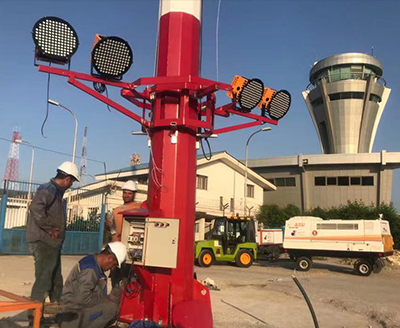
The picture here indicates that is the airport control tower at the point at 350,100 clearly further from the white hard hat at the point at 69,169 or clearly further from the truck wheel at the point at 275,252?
the white hard hat at the point at 69,169

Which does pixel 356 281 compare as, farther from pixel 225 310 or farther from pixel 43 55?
pixel 43 55

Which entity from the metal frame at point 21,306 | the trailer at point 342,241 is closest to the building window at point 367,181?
the trailer at point 342,241

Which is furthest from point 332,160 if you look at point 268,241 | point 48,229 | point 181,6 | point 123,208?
point 48,229

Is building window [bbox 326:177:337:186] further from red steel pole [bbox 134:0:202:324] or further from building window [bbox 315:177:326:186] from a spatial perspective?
red steel pole [bbox 134:0:202:324]

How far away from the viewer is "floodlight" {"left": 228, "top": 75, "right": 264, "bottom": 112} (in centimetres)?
548

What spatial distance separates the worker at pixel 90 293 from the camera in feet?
13.1

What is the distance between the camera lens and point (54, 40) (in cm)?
460

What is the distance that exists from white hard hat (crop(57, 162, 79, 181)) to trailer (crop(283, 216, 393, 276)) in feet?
45.7

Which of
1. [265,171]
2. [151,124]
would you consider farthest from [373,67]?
[151,124]

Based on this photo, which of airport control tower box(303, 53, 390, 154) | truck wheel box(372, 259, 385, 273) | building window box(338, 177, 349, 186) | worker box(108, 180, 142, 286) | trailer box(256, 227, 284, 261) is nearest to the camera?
worker box(108, 180, 142, 286)

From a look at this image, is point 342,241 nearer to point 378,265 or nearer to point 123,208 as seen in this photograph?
point 378,265

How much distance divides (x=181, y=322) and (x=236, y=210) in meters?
29.2

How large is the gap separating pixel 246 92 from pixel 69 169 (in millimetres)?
2718

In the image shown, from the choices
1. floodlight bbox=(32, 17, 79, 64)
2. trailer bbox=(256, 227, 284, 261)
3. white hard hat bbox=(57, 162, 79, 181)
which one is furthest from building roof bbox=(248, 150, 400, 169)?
floodlight bbox=(32, 17, 79, 64)
